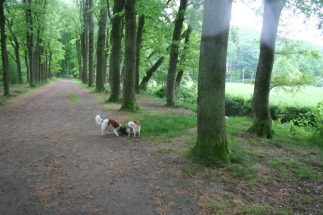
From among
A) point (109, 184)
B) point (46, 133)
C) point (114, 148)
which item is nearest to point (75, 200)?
point (109, 184)

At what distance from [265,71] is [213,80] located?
3598mm

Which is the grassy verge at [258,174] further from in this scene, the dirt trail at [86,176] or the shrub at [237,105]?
the shrub at [237,105]

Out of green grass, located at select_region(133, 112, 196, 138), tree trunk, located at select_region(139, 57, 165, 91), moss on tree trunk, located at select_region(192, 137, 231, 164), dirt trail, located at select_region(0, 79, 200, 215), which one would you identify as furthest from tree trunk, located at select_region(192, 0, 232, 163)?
tree trunk, located at select_region(139, 57, 165, 91)

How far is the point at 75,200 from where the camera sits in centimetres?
388

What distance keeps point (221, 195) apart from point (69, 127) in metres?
6.65

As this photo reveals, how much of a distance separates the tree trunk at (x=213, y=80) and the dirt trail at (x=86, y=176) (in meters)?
0.89

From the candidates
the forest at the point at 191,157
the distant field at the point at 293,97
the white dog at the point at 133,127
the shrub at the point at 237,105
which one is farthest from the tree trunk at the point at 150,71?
the white dog at the point at 133,127

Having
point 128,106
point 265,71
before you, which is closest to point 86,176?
point 265,71

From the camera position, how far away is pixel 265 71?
8.00 m

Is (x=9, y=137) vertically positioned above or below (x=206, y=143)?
below

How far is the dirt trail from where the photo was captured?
3.74m

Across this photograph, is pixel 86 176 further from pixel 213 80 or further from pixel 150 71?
pixel 150 71

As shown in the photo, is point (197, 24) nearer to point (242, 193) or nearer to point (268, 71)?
point (268, 71)

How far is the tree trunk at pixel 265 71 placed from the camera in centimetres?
791
